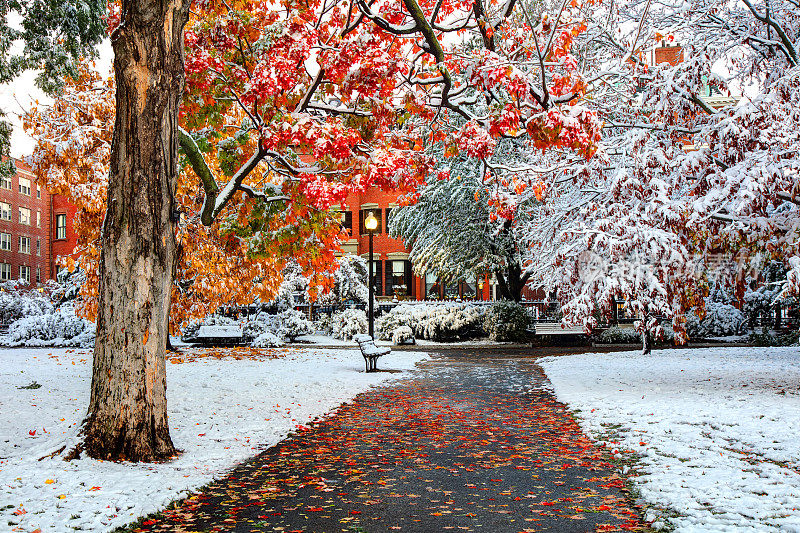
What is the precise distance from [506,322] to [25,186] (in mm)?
51218

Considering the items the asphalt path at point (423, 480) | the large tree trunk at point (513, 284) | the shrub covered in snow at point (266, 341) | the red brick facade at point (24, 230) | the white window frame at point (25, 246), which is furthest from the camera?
the white window frame at point (25, 246)

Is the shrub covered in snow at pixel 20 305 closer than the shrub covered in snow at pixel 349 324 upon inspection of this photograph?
Yes

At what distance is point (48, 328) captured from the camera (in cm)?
2569

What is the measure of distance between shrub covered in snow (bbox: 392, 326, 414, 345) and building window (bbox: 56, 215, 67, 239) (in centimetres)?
3605

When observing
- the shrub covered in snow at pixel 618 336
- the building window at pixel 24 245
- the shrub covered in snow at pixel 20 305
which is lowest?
the shrub covered in snow at pixel 618 336

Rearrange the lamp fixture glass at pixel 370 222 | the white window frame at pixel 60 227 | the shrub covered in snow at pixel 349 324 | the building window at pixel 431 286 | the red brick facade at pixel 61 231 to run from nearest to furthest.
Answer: the lamp fixture glass at pixel 370 222 < the shrub covered in snow at pixel 349 324 < the building window at pixel 431 286 < the red brick facade at pixel 61 231 < the white window frame at pixel 60 227

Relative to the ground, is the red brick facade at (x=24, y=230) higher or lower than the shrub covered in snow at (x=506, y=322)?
higher

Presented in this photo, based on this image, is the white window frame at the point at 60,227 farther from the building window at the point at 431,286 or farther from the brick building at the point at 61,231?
the building window at the point at 431,286

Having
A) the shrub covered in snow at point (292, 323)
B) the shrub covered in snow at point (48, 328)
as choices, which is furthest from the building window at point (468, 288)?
the shrub covered in snow at point (48, 328)

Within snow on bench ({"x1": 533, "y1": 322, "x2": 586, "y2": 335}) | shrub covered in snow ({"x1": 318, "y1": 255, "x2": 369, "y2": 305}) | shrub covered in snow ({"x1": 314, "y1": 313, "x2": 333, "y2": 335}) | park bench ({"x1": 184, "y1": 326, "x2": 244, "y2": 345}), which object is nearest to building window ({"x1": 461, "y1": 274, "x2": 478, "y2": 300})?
snow on bench ({"x1": 533, "y1": 322, "x2": 586, "y2": 335})

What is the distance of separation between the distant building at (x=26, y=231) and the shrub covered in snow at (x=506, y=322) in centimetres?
3860

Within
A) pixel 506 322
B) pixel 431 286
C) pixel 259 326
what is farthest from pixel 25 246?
pixel 506 322

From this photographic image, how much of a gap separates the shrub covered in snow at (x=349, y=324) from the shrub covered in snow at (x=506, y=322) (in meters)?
5.53

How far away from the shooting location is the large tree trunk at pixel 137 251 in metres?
6.69
